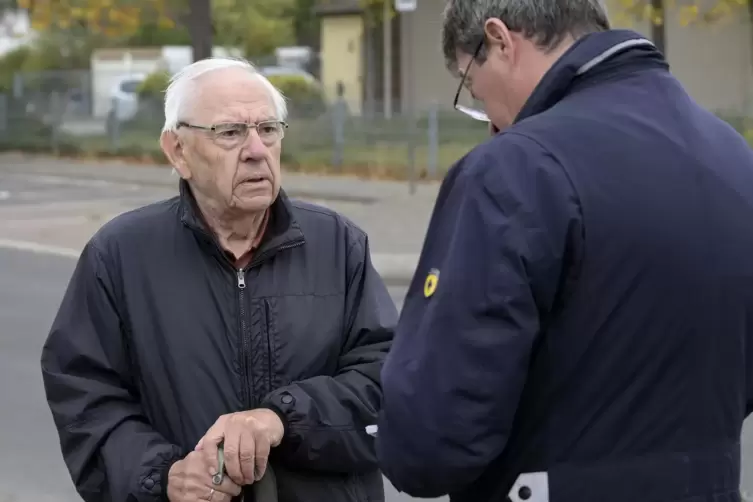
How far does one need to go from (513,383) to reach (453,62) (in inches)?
26.4

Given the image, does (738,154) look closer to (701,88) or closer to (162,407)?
(162,407)

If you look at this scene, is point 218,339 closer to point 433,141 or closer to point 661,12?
point 433,141

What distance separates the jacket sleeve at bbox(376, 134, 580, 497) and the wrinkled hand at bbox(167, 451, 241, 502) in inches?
25.7

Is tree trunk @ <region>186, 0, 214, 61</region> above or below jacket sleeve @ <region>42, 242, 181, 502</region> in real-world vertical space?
above

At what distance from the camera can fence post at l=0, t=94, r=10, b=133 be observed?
94.4ft

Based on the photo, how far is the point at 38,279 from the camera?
11.6m

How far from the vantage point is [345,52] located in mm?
31250

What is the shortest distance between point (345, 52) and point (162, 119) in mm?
7561

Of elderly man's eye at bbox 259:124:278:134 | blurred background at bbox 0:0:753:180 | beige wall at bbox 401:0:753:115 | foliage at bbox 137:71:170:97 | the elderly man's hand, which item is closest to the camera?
the elderly man's hand

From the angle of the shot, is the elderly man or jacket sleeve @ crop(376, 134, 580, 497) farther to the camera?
the elderly man

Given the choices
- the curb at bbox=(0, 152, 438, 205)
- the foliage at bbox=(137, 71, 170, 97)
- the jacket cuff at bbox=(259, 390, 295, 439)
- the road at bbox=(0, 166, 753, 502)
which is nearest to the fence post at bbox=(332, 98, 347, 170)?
the curb at bbox=(0, 152, 438, 205)

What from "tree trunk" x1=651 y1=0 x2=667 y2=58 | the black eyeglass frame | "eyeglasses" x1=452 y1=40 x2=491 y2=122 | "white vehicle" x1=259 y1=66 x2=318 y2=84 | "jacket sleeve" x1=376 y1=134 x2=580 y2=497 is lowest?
"jacket sleeve" x1=376 y1=134 x2=580 y2=497

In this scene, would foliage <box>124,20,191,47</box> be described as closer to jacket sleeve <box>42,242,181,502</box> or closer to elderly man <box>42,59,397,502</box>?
elderly man <box>42,59,397,502</box>

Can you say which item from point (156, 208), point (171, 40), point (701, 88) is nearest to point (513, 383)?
point (156, 208)
